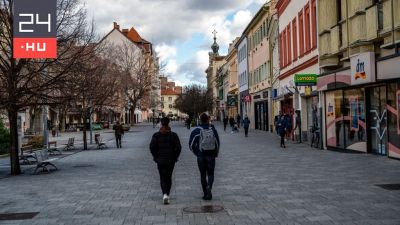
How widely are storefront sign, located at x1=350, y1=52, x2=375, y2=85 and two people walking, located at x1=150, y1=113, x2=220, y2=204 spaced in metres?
9.15

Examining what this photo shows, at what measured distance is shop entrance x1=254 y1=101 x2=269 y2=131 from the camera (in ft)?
161

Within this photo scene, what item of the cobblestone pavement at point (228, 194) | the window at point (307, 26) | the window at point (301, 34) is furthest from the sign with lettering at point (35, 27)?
the window at point (301, 34)

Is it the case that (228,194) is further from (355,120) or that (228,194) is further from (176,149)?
(355,120)

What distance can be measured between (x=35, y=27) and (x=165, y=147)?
5.07 meters

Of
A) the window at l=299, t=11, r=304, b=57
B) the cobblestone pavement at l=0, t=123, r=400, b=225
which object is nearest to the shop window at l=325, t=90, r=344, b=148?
the cobblestone pavement at l=0, t=123, r=400, b=225

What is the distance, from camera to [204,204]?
1018 centimetres

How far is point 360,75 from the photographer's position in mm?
18922

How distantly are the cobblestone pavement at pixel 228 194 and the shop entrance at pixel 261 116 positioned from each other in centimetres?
3001

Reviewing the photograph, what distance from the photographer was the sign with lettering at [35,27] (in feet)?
43.4

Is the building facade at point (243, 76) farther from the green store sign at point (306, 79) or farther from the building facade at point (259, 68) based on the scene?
the green store sign at point (306, 79)

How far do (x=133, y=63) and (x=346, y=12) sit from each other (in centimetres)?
6273

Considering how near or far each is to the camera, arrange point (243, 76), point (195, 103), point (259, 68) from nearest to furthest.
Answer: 1. point (259, 68)
2. point (243, 76)
3. point (195, 103)

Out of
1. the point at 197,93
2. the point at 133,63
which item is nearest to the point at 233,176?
the point at 133,63

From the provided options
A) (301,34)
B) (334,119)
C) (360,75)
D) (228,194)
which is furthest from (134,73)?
(228,194)
